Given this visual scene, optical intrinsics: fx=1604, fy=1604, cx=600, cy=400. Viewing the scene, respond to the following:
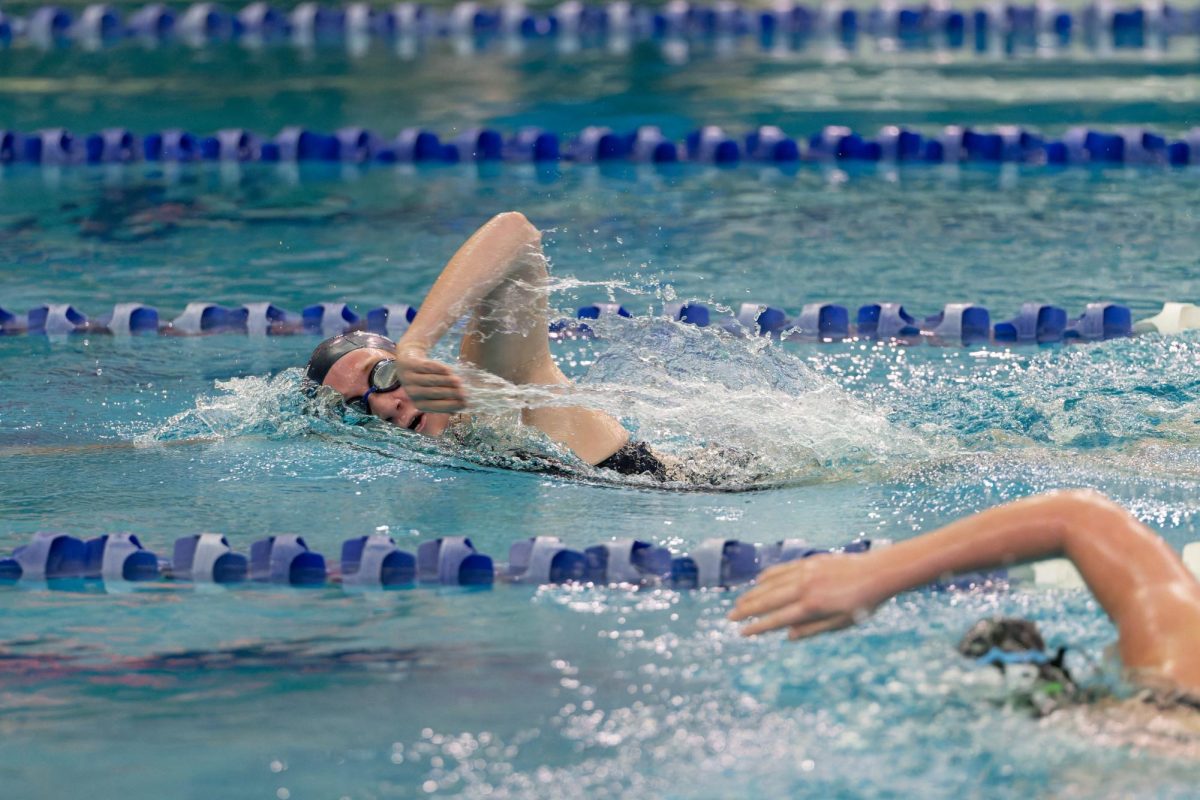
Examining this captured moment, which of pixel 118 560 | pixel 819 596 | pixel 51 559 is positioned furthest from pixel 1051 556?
pixel 51 559

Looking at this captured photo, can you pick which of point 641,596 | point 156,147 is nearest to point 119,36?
point 156,147

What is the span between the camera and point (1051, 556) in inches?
87.3

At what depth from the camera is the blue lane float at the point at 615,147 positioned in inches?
266

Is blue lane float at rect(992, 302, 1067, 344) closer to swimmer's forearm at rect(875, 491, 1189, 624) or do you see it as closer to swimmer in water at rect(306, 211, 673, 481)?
swimmer in water at rect(306, 211, 673, 481)

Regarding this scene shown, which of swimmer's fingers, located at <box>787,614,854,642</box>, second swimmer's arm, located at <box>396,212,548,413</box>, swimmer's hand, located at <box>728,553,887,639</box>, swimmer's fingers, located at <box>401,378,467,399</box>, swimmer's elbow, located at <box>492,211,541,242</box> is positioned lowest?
swimmer's fingers, located at <box>787,614,854,642</box>

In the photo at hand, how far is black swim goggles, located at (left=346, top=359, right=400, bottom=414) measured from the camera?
3646 mm

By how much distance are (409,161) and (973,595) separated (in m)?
4.69

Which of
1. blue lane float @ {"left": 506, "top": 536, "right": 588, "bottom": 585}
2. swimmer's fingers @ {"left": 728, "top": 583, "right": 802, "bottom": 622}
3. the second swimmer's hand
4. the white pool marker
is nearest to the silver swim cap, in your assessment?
the second swimmer's hand

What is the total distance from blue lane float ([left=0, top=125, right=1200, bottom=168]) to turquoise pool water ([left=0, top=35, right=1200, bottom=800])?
17 centimetres

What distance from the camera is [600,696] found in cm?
253

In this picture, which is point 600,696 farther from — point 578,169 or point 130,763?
point 578,169

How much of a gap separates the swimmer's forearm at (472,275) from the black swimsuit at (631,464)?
0.49 metres

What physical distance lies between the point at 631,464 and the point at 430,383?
0.65 meters

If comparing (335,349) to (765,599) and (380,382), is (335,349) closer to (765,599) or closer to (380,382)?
(380,382)
